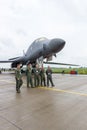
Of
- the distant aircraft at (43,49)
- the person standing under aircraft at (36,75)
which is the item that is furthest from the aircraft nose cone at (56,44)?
the person standing under aircraft at (36,75)

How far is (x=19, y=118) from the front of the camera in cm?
498

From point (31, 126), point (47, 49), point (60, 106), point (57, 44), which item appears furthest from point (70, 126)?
point (47, 49)

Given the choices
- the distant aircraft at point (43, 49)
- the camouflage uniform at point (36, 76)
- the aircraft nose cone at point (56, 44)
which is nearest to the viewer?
the camouflage uniform at point (36, 76)

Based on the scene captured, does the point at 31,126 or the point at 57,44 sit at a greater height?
the point at 57,44

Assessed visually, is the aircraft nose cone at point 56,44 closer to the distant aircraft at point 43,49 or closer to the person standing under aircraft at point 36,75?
the distant aircraft at point 43,49

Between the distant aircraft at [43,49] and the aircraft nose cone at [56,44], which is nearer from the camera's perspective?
the aircraft nose cone at [56,44]

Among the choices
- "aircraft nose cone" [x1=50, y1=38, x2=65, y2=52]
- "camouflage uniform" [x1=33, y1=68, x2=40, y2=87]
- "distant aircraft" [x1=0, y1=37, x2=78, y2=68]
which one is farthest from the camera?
"distant aircraft" [x1=0, y1=37, x2=78, y2=68]

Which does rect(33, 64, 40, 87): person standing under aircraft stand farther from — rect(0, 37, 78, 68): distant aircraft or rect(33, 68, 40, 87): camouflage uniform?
rect(0, 37, 78, 68): distant aircraft

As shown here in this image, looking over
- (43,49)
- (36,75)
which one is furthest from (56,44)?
(36,75)

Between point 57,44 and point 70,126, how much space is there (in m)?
13.6

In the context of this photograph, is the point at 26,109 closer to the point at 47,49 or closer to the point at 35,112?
the point at 35,112

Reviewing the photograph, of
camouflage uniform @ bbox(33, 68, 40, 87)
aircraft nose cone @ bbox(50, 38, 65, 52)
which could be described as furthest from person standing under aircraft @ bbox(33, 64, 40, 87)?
aircraft nose cone @ bbox(50, 38, 65, 52)

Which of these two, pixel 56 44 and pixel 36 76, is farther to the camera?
pixel 56 44

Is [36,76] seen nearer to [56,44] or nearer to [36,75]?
[36,75]
